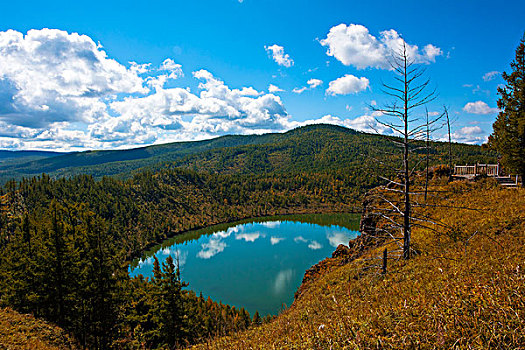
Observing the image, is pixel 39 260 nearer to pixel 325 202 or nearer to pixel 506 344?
pixel 506 344

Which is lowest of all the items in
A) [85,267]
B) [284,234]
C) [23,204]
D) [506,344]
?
[284,234]

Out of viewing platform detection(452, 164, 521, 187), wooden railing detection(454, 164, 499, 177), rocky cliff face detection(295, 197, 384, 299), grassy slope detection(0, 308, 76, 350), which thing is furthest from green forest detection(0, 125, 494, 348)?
wooden railing detection(454, 164, 499, 177)

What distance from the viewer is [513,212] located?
11.5m

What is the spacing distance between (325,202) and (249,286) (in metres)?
101

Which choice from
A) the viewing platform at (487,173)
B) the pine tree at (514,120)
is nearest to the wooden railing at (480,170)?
the viewing platform at (487,173)

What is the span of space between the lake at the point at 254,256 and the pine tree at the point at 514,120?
2066cm

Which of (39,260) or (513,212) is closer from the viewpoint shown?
(513,212)

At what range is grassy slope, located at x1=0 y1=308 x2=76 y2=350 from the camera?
9.83 metres

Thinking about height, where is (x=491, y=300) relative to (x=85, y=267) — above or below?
above

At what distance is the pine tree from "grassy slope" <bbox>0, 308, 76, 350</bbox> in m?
29.7

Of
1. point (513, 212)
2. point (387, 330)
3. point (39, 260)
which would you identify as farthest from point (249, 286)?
point (387, 330)

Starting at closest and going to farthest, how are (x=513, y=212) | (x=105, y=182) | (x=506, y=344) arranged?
(x=506, y=344), (x=513, y=212), (x=105, y=182)

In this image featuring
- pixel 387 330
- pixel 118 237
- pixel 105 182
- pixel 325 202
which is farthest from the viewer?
pixel 325 202

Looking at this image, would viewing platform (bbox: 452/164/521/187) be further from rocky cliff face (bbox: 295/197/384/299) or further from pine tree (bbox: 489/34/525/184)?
rocky cliff face (bbox: 295/197/384/299)
